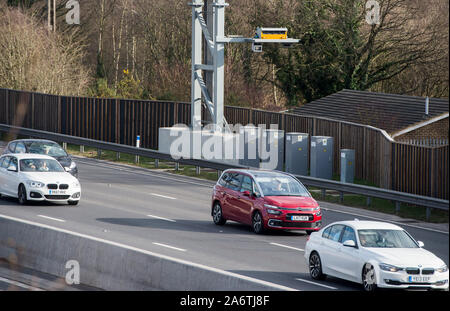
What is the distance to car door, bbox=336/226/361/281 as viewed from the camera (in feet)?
48.2

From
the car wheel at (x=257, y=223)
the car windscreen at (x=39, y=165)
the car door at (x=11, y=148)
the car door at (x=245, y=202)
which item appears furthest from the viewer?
the car door at (x=11, y=148)

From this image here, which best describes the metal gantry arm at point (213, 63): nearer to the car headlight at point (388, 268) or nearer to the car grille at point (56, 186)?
the car grille at point (56, 186)

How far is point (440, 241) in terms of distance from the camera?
2067cm

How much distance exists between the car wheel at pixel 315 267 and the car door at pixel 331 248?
17 centimetres

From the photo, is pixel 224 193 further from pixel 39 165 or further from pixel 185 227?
pixel 39 165

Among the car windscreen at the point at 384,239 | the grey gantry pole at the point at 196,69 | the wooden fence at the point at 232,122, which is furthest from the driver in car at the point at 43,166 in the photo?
the car windscreen at the point at 384,239

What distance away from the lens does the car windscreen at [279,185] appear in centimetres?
2138

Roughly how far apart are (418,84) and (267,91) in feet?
43.9

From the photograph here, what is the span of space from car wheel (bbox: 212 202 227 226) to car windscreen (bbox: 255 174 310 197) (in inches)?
54.1

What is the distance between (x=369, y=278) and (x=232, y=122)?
25656mm

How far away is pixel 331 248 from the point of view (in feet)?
50.7

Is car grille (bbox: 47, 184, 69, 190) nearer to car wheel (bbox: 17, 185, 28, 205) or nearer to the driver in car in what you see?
car wheel (bbox: 17, 185, 28, 205)
